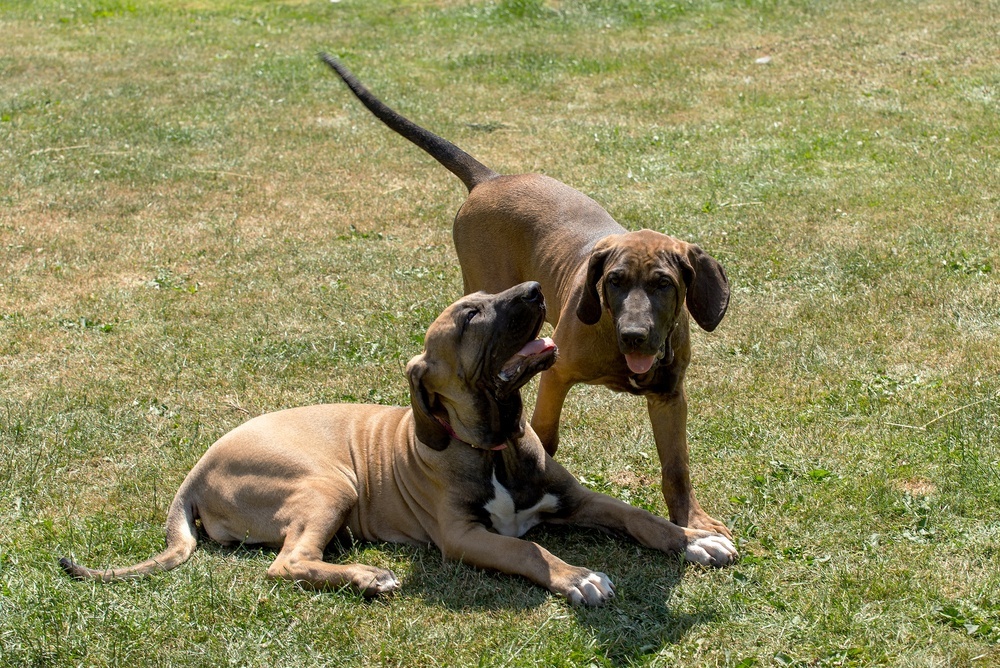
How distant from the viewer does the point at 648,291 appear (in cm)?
481

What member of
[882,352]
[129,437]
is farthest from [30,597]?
[882,352]

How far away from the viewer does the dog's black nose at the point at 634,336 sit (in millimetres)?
4617

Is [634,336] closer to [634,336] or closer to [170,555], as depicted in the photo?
[634,336]

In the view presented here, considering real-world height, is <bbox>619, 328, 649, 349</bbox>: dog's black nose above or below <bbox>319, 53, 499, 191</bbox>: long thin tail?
below

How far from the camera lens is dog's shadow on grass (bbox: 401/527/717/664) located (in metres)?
4.21

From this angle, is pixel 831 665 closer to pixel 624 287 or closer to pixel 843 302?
pixel 624 287

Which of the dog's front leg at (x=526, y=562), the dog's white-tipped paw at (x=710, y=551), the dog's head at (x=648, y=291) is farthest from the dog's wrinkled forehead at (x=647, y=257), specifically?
the dog's front leg at (x=526, y=562)

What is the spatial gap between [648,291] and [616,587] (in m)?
1.22

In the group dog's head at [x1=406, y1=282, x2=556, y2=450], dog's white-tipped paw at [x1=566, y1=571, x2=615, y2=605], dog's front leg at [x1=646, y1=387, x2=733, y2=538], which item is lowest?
dog's white-tipped paw at [x1=566, y1=571, x2=615, y2=605]

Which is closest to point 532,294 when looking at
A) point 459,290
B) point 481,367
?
point 481,367

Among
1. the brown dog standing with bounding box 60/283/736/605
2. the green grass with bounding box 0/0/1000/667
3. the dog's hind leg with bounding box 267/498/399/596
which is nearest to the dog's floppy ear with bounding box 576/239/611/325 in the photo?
the brown dog standing with bounding box 60/283/736/605

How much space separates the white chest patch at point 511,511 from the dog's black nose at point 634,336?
798mm

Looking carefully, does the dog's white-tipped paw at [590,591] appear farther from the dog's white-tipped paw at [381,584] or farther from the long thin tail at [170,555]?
the long thin tail at [170,555]

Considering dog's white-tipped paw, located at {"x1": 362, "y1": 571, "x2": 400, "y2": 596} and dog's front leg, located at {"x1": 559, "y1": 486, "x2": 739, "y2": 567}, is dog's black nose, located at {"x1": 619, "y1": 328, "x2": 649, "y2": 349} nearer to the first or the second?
dog's front leg, located at {"x1": 559, "y1": 486, "x2": 739, "y2": 567}
